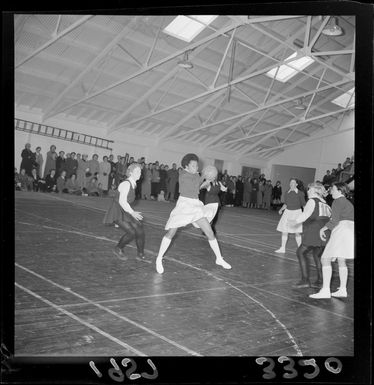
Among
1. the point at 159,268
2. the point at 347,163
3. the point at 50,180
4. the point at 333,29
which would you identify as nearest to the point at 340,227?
the point at 347,163

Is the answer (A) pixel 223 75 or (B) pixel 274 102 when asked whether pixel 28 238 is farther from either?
(A) pixel 223 75

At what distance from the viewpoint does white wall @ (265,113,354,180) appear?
3.54 m

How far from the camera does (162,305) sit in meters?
3.81

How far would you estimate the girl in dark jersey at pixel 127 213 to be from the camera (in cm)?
477

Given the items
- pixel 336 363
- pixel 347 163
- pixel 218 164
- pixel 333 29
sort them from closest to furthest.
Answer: pixel 336 363
pixel 347 163
pixel 333 29
pixel 218 164

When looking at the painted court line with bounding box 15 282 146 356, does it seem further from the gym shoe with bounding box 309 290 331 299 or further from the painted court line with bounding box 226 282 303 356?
the gym shoe with bounding box 309 290 331 299

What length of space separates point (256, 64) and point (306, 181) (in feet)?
27.3

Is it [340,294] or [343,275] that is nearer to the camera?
[343,275]

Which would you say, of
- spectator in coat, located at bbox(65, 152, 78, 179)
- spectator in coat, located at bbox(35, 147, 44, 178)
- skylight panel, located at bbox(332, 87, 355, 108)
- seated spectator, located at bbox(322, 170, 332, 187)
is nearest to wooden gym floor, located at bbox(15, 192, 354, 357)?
spectator in coat, located at bbox(35, 147, 44, 178)

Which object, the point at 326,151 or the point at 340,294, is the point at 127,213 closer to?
the point at 326,151

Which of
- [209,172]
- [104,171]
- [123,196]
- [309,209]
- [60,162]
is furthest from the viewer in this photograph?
[104,171]

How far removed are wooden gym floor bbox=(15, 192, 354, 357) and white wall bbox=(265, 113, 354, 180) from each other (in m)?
1.00

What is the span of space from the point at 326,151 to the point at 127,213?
8.36 ft

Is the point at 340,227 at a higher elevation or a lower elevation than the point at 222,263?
higher
